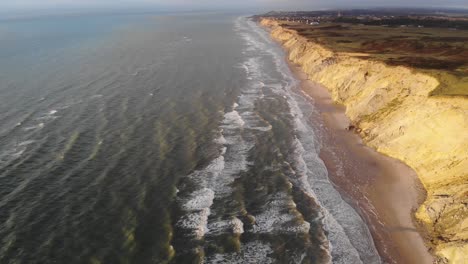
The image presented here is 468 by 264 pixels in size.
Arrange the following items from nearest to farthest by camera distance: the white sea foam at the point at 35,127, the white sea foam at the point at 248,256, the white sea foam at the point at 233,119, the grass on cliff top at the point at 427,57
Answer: the white sea foam at the point at 248,256 → the grass on cliff top at the point at 427,57 → the white sea foam at the point at 35,127 → the white sea foam at the point at 233,119

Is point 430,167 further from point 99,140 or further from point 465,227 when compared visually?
point 99,140

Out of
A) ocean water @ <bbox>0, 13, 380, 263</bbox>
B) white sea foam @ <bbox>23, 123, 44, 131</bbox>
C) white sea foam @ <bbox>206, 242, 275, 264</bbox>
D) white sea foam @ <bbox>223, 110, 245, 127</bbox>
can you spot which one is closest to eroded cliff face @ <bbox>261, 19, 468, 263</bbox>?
ocean water @ <bbox>0, 13, 380, 263</bbox>

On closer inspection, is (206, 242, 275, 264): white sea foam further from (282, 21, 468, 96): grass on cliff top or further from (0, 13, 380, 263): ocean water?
(282, 21, 468, 96): grass on cliff top

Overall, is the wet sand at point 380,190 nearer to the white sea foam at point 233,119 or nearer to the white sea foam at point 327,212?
the white sea foam at point 327,212

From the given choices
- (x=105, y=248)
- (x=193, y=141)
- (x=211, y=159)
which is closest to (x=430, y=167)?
(x=211, y=159)

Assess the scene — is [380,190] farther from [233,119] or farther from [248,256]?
[233,119]

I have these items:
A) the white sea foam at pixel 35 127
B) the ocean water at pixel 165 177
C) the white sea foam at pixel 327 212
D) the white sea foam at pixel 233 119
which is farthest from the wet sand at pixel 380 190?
the white sea foam at pixel 35 127

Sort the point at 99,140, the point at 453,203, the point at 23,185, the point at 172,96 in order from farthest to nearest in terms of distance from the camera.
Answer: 1. the point at 172,96
2. the point at 99,140
3. the point at 23,185
4. the point at 453,203
